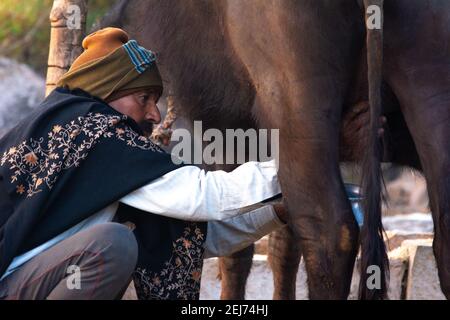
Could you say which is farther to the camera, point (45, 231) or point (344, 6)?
point (344, 6)

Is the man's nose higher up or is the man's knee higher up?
the man's nose

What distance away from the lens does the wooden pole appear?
5082 mm

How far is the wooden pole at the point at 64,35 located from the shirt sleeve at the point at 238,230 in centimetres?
150

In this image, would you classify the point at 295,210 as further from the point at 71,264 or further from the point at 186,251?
the point at 71,264

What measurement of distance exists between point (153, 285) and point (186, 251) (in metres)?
0.19

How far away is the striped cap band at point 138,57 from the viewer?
387 cm

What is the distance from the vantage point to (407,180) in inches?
489

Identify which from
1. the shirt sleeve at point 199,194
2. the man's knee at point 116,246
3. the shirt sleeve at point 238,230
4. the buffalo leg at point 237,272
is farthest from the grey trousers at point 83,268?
the buffalo leg at point 237,272

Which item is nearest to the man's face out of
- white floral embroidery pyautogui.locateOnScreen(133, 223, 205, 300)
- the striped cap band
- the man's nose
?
the man's nose

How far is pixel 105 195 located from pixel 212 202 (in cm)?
42

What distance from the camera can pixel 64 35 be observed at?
16.8 ft

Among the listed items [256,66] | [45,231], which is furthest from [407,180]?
[45,231]

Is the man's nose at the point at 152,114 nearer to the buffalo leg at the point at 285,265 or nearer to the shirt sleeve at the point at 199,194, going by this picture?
the shirt sleeve at the point at 199,194

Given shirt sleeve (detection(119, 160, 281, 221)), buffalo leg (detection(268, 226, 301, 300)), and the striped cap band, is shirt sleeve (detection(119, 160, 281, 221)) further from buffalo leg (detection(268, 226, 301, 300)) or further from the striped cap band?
buffalo leg (detection(268, 226, 301, 300))
